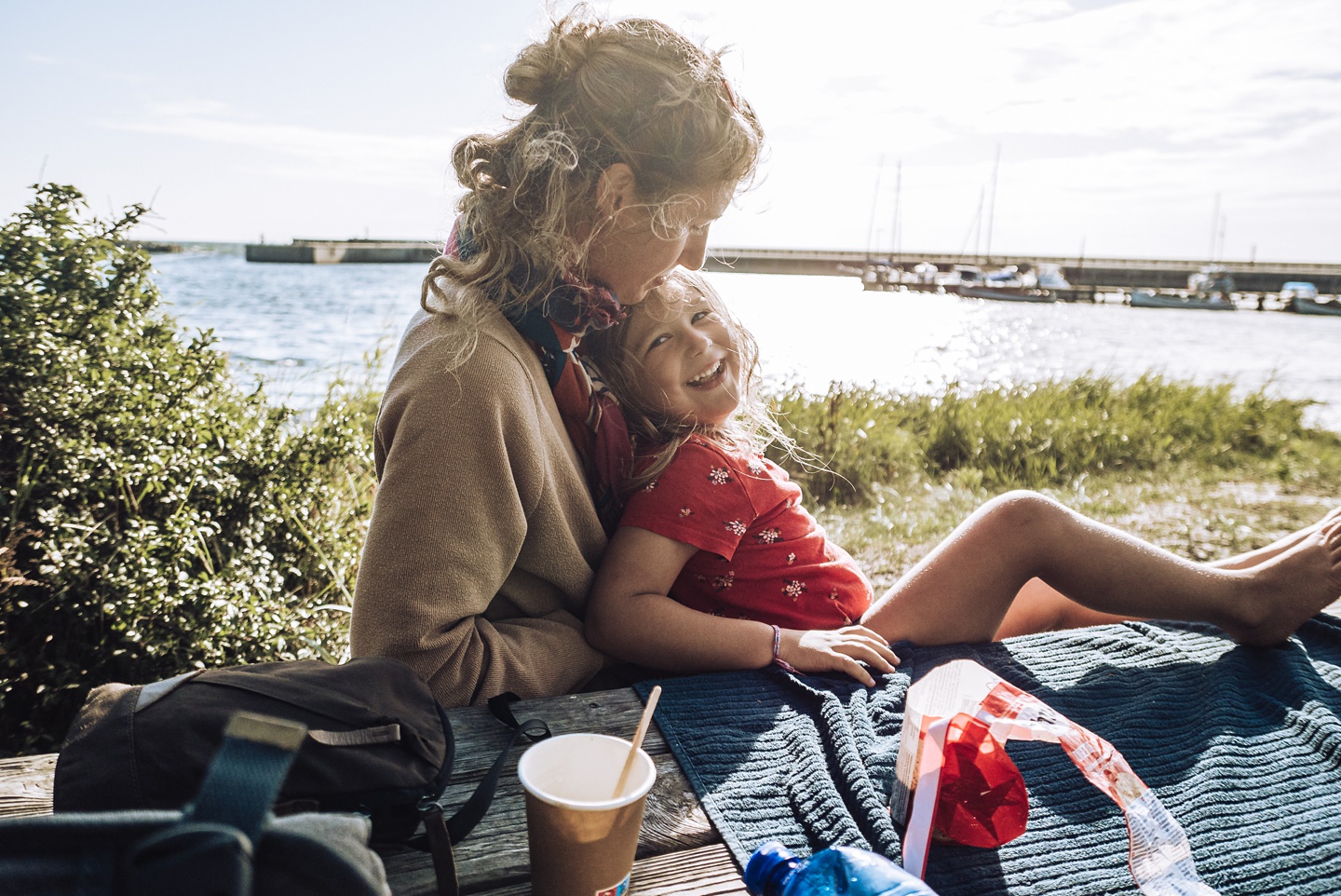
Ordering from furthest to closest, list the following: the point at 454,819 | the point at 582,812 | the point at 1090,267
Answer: the point at 1090,267, the point at 454,819, the point at 582,812

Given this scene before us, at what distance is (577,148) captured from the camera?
171cm

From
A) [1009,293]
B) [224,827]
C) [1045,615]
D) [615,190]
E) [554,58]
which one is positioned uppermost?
[1009,293]

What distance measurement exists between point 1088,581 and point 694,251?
129 centimetres

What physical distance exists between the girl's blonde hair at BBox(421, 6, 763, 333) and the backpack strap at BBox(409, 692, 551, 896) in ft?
2.72

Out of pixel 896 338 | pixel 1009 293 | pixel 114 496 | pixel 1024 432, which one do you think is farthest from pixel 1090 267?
pixel 114 496

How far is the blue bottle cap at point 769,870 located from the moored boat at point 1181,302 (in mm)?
48453

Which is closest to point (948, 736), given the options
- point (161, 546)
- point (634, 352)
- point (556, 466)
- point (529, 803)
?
point (529, 803)

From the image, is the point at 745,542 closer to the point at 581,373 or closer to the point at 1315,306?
the point at 581,373

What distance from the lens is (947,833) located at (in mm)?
1313

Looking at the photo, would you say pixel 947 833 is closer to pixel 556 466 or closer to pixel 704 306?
pixel 556 466

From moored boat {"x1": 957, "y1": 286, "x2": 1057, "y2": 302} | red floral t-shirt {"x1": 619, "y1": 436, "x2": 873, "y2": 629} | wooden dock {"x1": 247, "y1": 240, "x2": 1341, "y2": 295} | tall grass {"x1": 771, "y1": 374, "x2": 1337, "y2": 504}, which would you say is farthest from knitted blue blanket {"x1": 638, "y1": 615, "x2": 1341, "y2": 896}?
wooden dock {"x1": 247, "y1": 240, "x2": 1341, "y2": 295}

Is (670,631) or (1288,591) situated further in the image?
(1288,591)

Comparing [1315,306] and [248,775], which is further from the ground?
[1315,306]

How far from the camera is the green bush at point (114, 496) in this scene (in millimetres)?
2213
